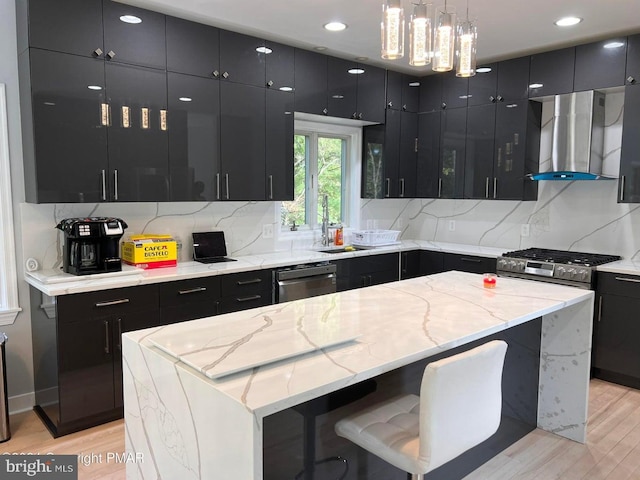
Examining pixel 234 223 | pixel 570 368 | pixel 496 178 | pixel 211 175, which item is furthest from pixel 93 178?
pixel 496 178

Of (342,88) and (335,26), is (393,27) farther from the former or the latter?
(342,88)

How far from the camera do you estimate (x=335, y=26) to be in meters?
3.75

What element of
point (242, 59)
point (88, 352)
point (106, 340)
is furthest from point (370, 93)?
point (88, 352)

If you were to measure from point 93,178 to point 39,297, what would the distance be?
2.90ft

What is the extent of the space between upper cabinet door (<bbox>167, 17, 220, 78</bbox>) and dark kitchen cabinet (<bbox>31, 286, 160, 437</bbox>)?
161 centimetres

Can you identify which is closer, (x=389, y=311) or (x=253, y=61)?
(x=389, y=311)

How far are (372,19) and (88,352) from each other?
9.57ft

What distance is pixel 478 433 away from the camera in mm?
1867

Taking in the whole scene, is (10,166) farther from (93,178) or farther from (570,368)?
(570,368)

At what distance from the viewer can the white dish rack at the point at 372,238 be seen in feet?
16.5

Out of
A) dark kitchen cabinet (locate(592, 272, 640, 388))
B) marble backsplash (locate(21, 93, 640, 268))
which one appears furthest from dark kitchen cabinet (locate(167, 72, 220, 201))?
dark kitchen cabinet (locate(592, 272, 640, 388))

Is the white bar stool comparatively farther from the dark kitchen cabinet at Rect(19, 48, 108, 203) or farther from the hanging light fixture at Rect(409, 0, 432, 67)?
the dark kitchen cabinet at Rect(19, 48, 108, 203)

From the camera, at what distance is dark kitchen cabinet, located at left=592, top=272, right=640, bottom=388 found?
3.78 meters

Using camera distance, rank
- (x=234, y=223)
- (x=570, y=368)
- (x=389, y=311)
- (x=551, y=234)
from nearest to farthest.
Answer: (x=389, y=311) → (x=570, y=368) → (x=234, y=223) → (x=551, y=234)
